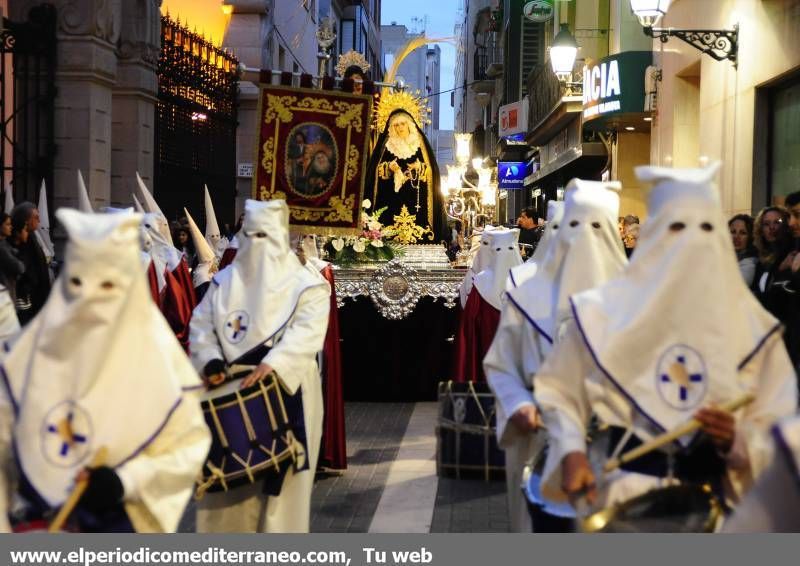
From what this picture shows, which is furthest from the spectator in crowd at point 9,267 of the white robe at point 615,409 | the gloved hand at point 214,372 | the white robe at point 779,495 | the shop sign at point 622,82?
the shop sign at point 622,82

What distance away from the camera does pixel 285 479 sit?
22.6ft

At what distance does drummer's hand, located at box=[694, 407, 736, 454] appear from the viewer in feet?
13.8

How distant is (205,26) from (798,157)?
21.6 meters

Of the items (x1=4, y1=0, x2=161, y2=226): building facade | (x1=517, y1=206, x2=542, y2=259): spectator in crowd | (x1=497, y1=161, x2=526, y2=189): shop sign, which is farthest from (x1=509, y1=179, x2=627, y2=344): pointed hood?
(x1=497, y1=161, x2=526, y2=189): shop sign

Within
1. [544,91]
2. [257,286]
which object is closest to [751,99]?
[257,286]

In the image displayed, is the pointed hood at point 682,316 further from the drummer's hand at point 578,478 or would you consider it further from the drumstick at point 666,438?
the drummer's hand at point 578,478

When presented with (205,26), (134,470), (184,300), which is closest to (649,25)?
(184,300)

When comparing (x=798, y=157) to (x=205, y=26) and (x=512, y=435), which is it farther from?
(x=205, y=26)

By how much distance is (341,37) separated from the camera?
71.4 metres

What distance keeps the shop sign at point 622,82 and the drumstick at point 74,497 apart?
52.6 ft

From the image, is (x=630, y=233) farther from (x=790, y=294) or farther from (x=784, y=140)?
(x=790, y=294)

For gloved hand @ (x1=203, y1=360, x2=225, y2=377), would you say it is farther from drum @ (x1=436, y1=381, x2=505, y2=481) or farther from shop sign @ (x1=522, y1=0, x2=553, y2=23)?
shop sign @ (x1=522, y1=0, x2=553, y2=23)

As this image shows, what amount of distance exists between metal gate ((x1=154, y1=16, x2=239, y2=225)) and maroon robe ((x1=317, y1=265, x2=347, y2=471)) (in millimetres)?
11060

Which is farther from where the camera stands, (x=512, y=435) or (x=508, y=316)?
(x=508, y=316)
